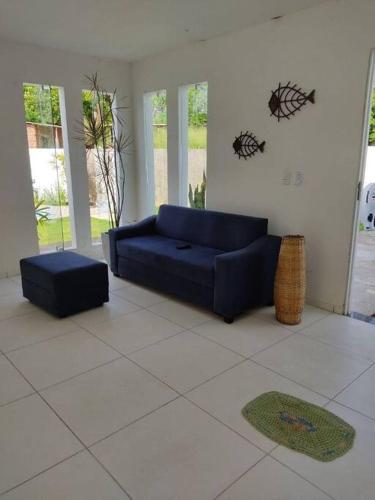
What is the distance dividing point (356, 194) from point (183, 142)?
2.32m

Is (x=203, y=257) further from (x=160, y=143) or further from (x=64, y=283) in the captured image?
(x=160, y=143)

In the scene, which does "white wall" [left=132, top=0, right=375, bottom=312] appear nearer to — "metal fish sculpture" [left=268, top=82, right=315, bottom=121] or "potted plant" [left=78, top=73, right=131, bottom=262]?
"metal fish sculpture" [left=268, top=82, right=315, bottom=121]

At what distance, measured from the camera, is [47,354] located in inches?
109

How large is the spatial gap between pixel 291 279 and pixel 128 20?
2759mm

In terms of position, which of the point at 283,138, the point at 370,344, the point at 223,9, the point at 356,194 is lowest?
the point at 370,344

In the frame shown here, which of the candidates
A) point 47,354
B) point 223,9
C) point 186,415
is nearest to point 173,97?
point 223,9

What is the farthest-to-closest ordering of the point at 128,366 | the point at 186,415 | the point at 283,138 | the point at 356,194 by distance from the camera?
the point at 283,138 < the point at 356,194 < the point at 128,366 < the point at 186,415

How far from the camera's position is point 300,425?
2.04m

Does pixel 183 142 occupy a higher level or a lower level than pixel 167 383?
higher

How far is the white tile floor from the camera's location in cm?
170

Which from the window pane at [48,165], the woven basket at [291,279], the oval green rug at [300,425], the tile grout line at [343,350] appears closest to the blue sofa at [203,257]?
the woven basket at [291,279]

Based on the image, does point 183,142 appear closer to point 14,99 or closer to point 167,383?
point 14,99

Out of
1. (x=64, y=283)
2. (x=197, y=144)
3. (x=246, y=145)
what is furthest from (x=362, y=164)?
(x=64, y=283)

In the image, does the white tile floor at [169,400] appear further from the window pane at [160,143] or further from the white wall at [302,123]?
the window pane at [160,143]
